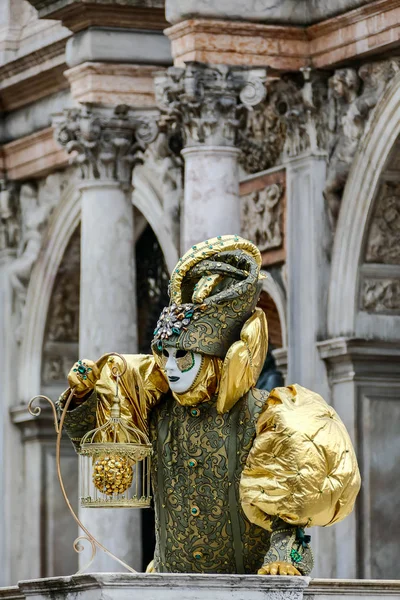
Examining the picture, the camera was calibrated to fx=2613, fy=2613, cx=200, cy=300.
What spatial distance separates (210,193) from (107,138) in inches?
75.8

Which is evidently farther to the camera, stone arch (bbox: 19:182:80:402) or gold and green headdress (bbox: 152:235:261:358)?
stone arch (bbox: 19:182:80:402)

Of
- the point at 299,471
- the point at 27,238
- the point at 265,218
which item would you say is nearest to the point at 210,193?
the point at 265,218

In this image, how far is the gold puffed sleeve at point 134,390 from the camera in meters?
10.0

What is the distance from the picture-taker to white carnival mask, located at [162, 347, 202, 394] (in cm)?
984

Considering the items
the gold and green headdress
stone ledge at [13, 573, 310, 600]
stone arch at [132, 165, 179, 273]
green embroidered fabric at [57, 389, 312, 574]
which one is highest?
stone arch at [132, 165, 179, 273]

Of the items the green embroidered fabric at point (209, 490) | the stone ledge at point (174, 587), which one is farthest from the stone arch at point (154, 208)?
the stone ledge at point (174, 587)

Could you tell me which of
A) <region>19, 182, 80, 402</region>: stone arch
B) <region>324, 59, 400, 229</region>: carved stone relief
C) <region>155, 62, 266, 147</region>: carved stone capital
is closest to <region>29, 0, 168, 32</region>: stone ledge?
<region>155, 62, 266, 147</region>: carved stone capital

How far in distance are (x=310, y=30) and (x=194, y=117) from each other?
3.38 ft

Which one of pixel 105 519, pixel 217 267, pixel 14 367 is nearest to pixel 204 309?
pixel 217 267

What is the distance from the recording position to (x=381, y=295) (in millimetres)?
17500

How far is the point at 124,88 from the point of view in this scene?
18656 millimetres

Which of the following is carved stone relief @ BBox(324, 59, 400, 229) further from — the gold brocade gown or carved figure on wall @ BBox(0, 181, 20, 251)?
the gold brocade gown

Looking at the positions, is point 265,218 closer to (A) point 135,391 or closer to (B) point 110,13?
(B) point 110,13

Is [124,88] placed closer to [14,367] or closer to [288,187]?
[288,187]
